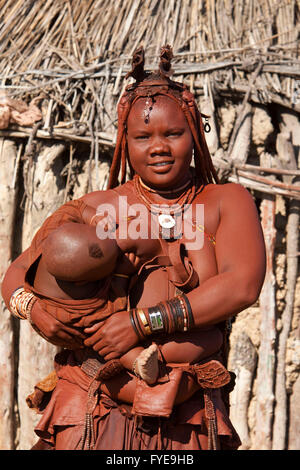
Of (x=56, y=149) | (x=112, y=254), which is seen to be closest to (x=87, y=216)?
(x=112, y=254)

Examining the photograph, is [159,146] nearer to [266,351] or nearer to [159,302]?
[159,302]

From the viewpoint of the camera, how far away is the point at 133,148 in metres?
2.57

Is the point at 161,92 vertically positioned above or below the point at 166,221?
above

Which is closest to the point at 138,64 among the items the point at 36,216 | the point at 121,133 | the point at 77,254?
the point at 121,133

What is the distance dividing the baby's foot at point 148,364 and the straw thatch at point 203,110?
2.63m

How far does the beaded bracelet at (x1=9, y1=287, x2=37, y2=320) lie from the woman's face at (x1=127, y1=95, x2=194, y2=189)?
27.7 inches

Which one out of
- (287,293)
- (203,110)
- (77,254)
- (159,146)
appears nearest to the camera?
(77,254)

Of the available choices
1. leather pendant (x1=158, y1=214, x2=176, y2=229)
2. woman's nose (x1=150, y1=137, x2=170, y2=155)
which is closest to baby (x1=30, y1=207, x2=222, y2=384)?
leather pendant (x1=158, y1=214, x2=176, y2=229)

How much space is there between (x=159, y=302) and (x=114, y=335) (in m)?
0.23

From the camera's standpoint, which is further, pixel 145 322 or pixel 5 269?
pixel 5 269

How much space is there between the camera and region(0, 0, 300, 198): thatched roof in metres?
4.73

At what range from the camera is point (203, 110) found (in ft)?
15.5

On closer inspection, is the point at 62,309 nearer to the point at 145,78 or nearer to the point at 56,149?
the point at 145,78

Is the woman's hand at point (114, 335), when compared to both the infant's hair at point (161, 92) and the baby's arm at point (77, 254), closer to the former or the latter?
the baby's arm at point (77, 254)
